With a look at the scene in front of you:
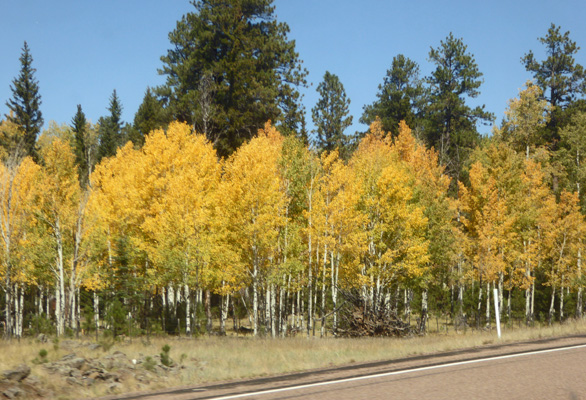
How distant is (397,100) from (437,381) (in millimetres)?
55227

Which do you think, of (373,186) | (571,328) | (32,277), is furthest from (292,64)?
(571,328)

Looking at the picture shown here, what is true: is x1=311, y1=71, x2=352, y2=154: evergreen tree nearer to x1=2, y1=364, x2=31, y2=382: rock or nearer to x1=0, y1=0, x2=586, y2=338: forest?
x1=0, y1=0, x2=586, y2=338: forest

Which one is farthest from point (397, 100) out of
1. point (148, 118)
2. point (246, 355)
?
point (246, 355)

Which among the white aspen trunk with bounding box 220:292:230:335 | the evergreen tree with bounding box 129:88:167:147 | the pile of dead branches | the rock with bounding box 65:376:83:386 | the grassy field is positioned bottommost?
the white aspen trunk with bounding box 220:292:230:335

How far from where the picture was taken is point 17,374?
35.0ft

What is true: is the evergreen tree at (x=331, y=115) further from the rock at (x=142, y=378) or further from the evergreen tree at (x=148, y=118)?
the rock at (x=142, y=378)

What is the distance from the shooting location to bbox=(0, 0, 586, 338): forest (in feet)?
98.8

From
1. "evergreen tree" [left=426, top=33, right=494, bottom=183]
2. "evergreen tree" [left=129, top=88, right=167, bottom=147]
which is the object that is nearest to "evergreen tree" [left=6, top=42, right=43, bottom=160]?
"evergreen tree" [left=129, top=88, right=167, bottom=147]

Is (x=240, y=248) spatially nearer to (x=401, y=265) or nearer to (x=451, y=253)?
(x=401, y=265)

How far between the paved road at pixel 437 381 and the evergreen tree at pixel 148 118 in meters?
37.3

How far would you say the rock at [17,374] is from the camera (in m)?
10.5

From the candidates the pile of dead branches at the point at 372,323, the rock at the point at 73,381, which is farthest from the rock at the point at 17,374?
the pile of dead branches at the point at 372,323

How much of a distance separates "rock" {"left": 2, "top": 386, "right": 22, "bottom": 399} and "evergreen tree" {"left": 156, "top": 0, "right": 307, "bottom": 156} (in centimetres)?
3557

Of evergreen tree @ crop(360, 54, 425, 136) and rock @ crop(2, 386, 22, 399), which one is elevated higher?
evergreen tree @ crop(360, 54, 425, 136)
